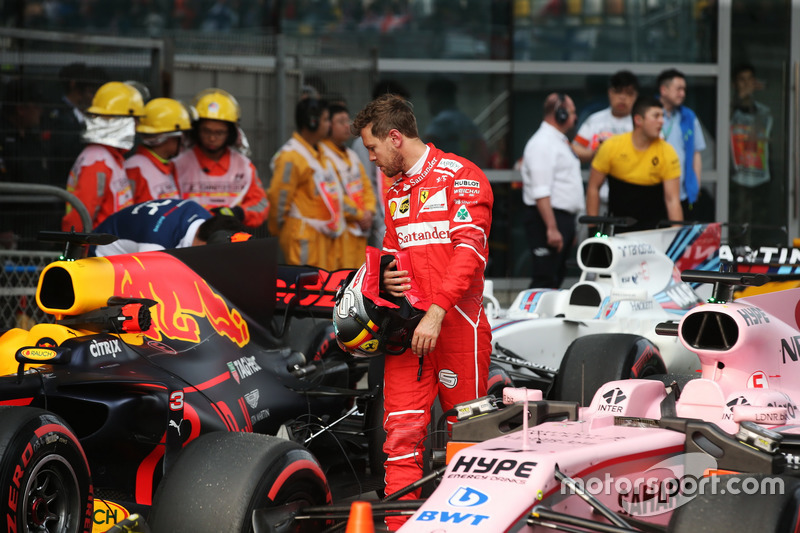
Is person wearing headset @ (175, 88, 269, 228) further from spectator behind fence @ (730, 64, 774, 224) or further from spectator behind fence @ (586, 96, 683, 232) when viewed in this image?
spectator behind fence @ (730, 64, 774, 224)

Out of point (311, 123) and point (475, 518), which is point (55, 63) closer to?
point (311, 123)

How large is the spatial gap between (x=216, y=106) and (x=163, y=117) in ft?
1.73

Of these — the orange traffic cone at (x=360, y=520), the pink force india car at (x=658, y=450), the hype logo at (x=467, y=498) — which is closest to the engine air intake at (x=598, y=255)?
the pink force india car at (x=658, y=450)

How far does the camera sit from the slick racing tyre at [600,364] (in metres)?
6.05

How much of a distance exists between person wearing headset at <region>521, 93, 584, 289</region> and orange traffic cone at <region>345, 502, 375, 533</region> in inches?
260

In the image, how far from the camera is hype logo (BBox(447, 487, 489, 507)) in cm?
357

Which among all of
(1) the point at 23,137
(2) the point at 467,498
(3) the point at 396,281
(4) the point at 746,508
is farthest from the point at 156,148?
(4) the point at 746,508

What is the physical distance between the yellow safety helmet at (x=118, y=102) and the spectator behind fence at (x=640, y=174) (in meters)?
3.68

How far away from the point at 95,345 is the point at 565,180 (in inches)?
235

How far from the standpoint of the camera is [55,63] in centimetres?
839

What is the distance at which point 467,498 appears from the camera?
142 inches

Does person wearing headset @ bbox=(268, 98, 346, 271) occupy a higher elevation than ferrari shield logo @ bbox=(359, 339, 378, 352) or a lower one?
higher

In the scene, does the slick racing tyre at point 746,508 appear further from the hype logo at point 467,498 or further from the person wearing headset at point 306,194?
the person wearing headset at point 306,194

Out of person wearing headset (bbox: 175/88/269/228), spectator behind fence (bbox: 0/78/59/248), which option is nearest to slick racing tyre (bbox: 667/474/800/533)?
person wearing headset (bbox: 175/88/269/228)
